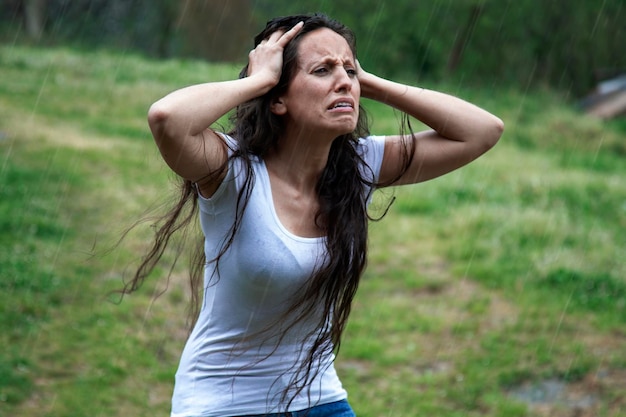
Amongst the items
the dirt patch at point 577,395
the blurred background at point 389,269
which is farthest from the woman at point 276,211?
the dirt patch at point 577,395

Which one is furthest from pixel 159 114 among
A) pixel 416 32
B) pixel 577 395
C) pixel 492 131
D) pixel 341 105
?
pixel 416 32

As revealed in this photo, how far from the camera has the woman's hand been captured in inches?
112

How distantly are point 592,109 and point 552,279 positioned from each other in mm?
10066

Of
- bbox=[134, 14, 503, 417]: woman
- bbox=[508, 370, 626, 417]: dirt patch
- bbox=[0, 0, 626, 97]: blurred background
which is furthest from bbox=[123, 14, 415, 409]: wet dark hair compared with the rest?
bbox=[0, 0, 626, 97]: blurred background

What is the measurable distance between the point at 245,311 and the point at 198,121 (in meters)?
0.61

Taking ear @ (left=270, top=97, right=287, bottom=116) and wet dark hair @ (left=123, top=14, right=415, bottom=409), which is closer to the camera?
wet dark hair @ (left=123, top=14, right=415, bottom=409)

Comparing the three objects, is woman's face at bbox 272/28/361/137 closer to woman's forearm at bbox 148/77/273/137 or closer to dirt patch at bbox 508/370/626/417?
woman's forearm at bbox 148/77/273/137

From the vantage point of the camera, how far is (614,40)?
22781 millimetres

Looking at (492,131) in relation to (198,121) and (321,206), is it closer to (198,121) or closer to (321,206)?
(321,206)

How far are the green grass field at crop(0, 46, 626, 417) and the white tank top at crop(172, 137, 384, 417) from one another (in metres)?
0.75

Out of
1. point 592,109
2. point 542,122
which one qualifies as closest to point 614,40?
point 592,109

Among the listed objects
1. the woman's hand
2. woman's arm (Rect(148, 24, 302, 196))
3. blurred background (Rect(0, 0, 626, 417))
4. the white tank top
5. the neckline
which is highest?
the woman's hand

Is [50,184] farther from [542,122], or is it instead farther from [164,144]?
[542,122]

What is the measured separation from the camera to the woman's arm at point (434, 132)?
3.12m
